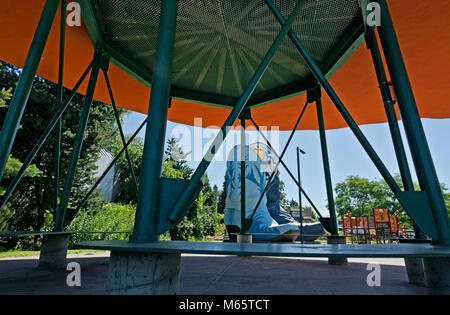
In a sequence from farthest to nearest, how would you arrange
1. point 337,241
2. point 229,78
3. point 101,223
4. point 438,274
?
1. point 101,223
2. point 229,78
3. point 337,241
4. point 438,274

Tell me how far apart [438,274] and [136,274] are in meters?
2.69

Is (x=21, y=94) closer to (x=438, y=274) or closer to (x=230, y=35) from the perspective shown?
(x=230, y=35)

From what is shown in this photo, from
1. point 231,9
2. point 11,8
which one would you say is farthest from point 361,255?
point 11,8

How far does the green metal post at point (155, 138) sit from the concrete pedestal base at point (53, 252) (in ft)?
13.9

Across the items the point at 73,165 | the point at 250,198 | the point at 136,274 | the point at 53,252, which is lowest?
the point at 53,252

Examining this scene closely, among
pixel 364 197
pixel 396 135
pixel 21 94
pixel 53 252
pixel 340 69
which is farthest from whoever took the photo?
pixel 364 197

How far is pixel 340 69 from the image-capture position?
7219mm

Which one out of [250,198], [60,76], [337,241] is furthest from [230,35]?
[250,198]

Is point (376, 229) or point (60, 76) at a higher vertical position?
point (60, 76)

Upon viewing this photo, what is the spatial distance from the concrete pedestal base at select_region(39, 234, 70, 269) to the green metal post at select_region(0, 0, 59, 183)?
290 centimetres

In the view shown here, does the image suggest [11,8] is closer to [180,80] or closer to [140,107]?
[180,80]

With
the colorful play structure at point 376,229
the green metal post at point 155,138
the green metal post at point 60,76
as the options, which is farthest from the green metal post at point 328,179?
the colorful play structure at point 376,229

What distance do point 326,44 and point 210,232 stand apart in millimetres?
26042

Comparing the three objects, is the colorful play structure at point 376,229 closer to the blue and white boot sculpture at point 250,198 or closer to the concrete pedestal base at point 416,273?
the blue and white boot sculpture at point 250,198
